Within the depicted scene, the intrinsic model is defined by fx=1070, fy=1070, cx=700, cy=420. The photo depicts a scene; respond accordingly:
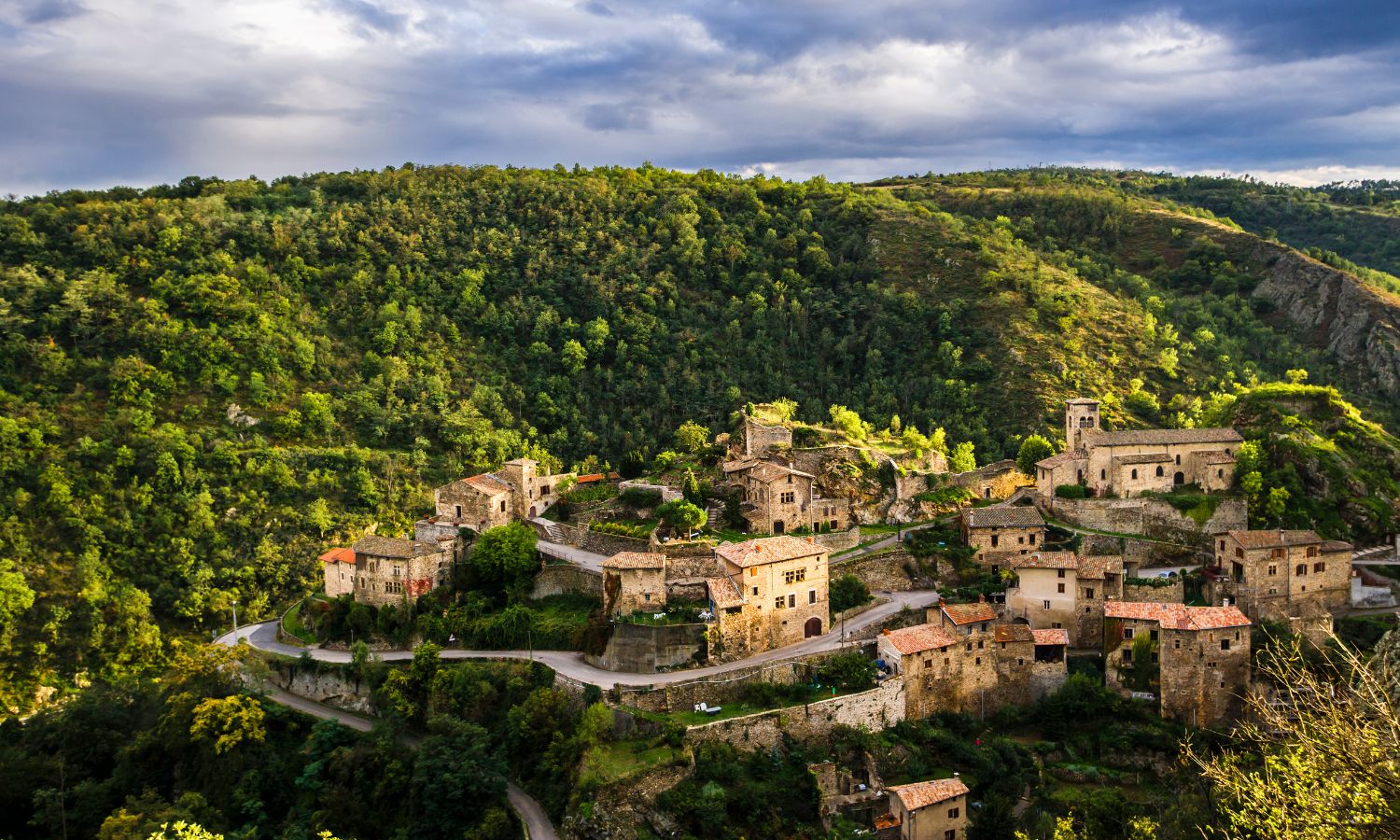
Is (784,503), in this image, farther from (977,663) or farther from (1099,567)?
(1099,567)

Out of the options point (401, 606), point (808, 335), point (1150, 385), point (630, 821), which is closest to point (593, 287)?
point (808, 335)

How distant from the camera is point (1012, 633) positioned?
41750 millimetres

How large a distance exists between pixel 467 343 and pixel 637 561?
55.9m

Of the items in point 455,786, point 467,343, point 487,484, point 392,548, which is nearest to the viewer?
point 455,786

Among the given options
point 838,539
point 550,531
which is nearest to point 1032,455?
point 838,539

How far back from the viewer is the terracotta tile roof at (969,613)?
1623 inches

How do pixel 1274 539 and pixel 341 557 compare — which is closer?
pixel 1274 539

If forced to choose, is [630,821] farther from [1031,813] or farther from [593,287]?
[593,287]

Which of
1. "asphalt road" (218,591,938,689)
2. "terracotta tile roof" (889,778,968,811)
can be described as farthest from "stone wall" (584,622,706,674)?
"terracotta tile roof" (889,778,968,811)

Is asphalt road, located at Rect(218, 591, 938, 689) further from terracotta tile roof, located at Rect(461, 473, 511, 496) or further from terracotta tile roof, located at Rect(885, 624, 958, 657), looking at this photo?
terracotta tile roof, located at Rect(461, 473, 511, 496)

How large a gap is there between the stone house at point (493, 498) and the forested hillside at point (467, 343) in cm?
623

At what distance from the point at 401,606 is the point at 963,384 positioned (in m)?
46.4

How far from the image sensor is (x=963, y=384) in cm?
7894

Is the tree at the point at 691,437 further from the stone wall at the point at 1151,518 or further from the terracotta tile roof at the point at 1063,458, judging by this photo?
the stone wall at the point at 1151,518
